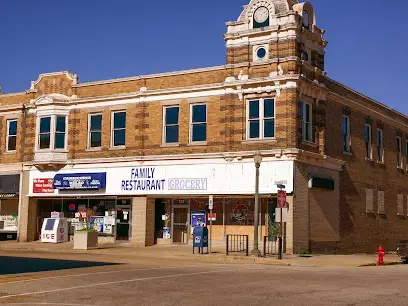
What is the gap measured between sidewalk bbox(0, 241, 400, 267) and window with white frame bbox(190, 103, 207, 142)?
5691 millimetres

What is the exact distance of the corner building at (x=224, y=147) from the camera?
2992 cm

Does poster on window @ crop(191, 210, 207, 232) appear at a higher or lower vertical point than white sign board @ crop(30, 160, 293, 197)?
lower

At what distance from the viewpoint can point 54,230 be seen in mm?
35188

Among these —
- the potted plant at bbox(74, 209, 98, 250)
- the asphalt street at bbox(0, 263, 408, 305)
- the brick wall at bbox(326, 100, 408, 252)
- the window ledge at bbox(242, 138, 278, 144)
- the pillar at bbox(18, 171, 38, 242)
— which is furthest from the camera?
the pillar at bbox(18, 171, 38, 242)

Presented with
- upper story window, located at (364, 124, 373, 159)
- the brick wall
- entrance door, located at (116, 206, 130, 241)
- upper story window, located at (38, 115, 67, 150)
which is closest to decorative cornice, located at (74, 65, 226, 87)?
upper story window, located at (38, 115, 67, 150)

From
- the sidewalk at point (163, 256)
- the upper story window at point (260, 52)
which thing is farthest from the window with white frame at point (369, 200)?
the upper story window at point (260, 52)

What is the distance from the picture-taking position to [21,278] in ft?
Result: 54.6

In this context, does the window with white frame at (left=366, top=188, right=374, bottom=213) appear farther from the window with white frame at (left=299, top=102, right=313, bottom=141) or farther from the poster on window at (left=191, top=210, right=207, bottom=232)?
the poster on window at (left=191, top=210, right=207, bottom=232)

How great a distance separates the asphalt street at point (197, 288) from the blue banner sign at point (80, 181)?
15452 mm

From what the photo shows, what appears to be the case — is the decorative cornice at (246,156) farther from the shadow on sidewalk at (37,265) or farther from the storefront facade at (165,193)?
the shadow on sidewalk at (37,265)

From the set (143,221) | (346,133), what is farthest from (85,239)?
(346,133)

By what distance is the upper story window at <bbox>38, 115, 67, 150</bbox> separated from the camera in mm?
36344

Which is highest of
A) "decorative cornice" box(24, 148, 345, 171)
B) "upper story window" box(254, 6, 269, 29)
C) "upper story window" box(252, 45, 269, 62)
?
"upper story window" box(254, 6, 269, 29)

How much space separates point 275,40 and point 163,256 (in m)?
11.8
